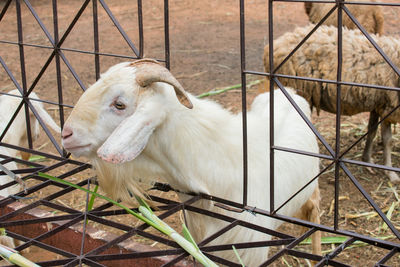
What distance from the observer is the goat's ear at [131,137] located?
2539 millimetres

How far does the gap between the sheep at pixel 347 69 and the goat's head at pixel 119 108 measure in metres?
2.95

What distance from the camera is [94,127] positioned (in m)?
2.69

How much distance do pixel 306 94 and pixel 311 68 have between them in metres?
0.28

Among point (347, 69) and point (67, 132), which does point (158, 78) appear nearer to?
point (67, 132)

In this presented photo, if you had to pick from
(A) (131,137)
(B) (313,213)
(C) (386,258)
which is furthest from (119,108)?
(B) (313,213)

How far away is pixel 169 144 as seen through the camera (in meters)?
2.82

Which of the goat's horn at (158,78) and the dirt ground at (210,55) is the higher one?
the goat's horn at (158,78)

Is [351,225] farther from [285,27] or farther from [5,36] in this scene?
[5,36]

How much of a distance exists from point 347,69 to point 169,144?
9.75ft

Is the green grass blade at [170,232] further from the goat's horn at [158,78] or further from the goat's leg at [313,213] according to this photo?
the goat's leg at [313,213]

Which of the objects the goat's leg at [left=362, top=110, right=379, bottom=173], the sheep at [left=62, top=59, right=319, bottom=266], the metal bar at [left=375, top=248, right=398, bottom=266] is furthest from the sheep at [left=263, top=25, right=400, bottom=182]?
the metal bar at [left=375, top=248, right=398, bottom=266]

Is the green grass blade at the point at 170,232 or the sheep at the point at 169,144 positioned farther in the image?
the sheep at the point at 169,144

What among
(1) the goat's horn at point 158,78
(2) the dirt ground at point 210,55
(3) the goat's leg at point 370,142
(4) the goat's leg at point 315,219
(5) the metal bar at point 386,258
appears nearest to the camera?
(5) the metal bar at point 386,258

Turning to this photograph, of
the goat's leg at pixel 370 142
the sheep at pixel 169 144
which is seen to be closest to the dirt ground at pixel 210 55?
the goat's leg at pixel 370 142
